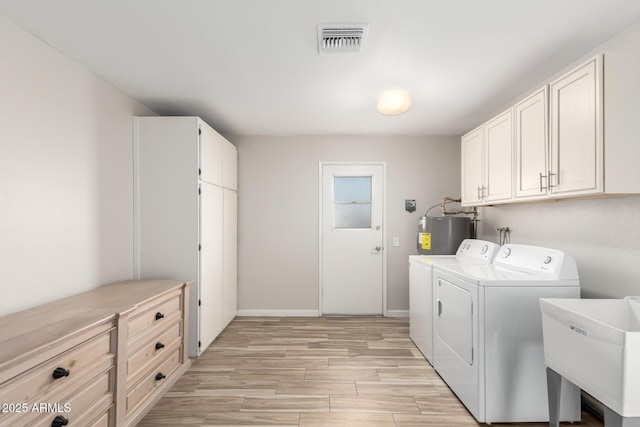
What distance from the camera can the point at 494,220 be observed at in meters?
3.43

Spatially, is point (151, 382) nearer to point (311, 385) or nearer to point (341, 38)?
point (311, 385)

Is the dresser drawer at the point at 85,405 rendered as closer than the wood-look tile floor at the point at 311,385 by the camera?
Yes

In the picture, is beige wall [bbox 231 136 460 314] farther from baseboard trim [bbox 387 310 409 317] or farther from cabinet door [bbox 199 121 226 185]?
cabinet door [bbox 199 121 226 185]

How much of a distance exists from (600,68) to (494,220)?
6.43 ft

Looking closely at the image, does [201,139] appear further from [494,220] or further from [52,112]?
[494,220]

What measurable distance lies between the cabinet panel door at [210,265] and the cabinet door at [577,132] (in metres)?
2.79

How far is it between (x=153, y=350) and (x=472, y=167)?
3205 mm

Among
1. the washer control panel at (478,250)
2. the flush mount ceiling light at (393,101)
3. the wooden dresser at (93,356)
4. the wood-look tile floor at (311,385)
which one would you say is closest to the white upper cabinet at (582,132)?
the washer control panel at (478,250)

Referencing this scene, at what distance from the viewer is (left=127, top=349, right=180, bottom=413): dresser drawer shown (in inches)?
78.6

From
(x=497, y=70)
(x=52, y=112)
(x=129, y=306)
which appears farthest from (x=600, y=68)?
(x=52, y=112)

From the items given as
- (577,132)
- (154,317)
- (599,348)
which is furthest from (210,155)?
(599,348)

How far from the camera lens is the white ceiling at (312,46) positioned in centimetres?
167

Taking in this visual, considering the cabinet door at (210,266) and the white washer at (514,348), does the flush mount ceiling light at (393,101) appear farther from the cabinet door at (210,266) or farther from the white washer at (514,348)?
the cabinet door at (210,266)

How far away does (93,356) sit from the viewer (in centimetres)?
165
